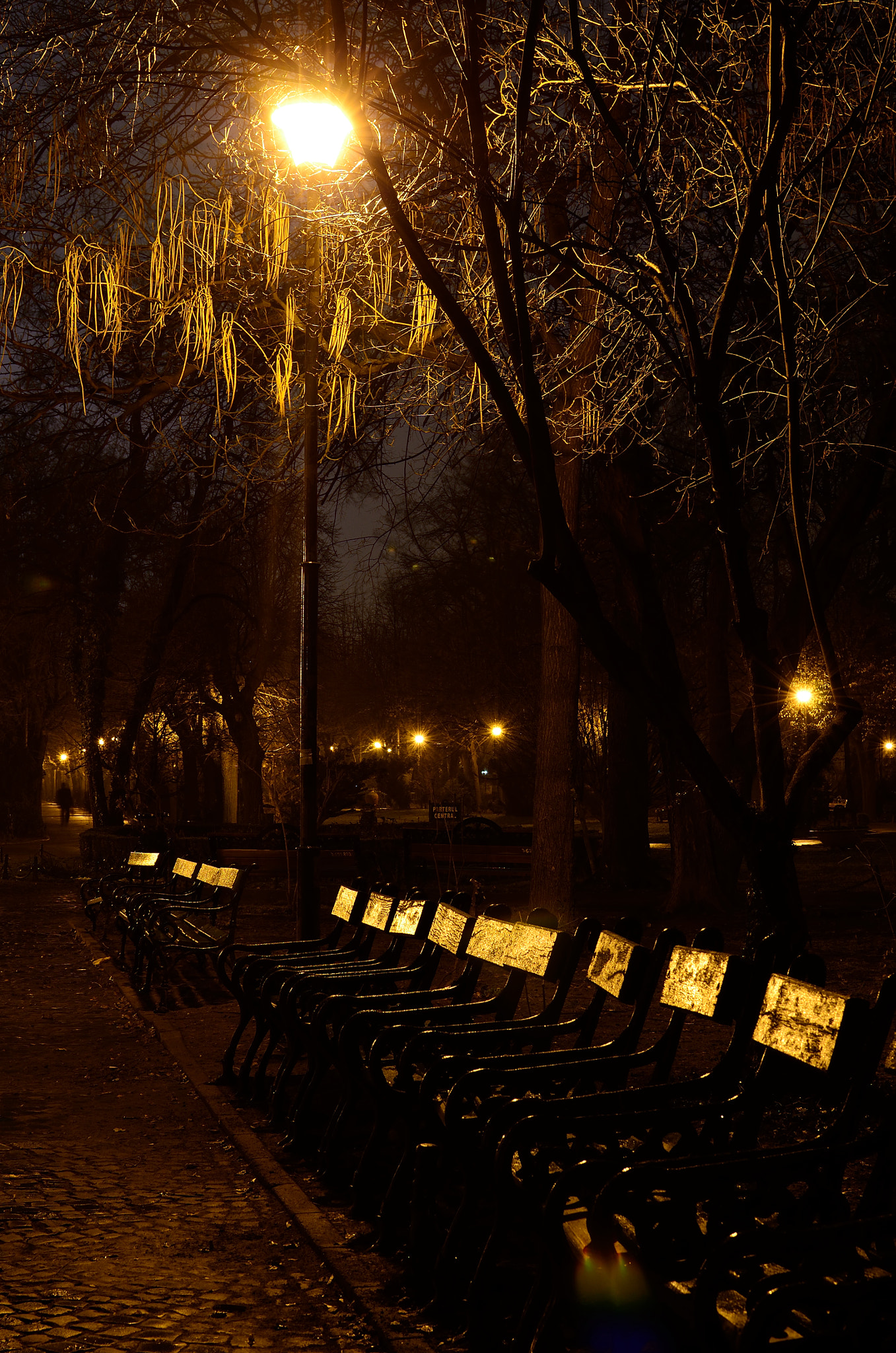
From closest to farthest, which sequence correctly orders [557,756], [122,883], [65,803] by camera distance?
[557,756]
[122,883]
[65,803]

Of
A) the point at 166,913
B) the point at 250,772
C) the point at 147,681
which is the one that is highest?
the point at 147,681

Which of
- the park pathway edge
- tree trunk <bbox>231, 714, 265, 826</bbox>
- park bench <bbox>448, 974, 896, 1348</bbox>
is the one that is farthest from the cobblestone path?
tree trunk <bbox>231, 714, 265, 826</bbox>

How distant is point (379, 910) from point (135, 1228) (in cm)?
232

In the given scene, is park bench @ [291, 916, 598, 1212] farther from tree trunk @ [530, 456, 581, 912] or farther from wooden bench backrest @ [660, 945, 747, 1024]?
tree trunk @ [530, 456, 581, 912]

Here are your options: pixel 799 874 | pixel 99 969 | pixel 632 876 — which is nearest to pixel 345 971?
pixel 99 969

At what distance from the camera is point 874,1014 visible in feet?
9.91

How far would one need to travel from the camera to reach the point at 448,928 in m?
5.48

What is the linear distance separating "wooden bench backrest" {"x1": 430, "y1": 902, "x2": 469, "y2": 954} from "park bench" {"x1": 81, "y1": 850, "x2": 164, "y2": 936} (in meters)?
7.92

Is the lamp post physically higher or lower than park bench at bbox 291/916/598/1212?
higher

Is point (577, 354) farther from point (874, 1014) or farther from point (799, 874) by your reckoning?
point (799, 874)

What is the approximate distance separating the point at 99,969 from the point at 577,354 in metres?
6.77

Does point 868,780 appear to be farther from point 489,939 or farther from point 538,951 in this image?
point 538,951

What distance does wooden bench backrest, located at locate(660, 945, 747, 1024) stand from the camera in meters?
3.58

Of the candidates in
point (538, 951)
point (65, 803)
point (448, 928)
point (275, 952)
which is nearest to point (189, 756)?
point (65, 803)
